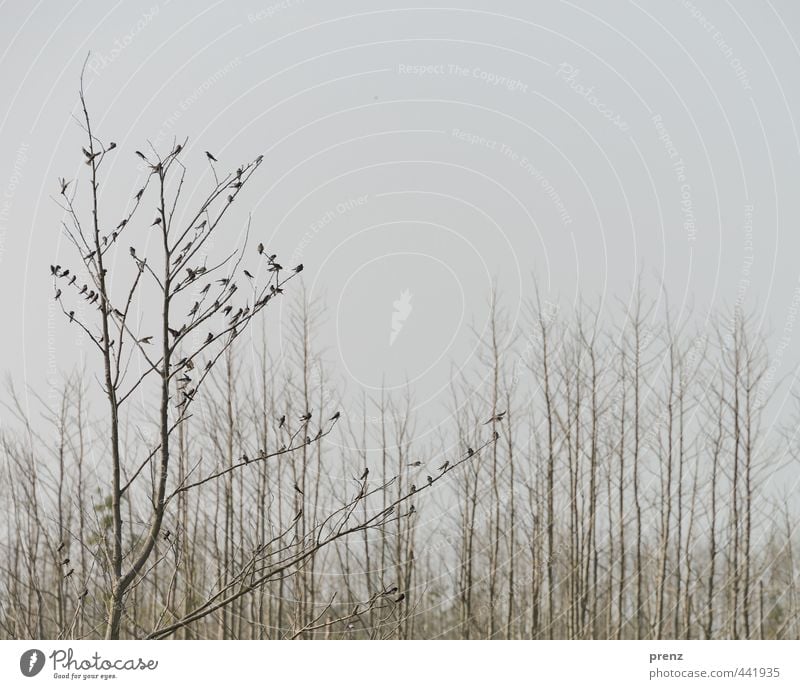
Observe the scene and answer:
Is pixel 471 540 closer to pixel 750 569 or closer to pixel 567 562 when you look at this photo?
pixel 567 562

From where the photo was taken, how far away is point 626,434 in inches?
337

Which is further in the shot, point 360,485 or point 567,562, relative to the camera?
point 567,562

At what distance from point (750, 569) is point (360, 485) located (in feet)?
21.5

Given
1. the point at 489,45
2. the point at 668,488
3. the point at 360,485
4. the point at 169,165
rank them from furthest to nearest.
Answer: the point at 668,488 < the point at 489,45 < the point at 169,165 < the point at 360,485
